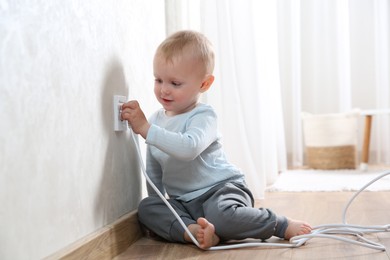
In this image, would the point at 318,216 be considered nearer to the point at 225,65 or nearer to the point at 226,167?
the point at 226,167

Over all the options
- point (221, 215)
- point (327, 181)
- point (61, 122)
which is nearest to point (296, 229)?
point (221, 215)

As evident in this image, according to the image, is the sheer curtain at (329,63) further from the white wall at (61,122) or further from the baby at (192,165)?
the white wall at (61,122)

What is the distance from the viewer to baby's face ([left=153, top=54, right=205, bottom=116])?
1.36 meters

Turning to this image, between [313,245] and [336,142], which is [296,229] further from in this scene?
[336,142]

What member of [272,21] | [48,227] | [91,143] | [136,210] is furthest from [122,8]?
[272,21]

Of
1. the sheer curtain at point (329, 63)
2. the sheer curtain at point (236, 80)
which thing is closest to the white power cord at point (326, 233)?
the sheer curtain at point (236, 80)

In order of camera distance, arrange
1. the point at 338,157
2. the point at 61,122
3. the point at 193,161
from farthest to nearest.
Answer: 1. the point at 338,157
2. the point at 193,161
3. the point at 61,122

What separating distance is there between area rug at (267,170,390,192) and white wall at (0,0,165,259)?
3.67ft

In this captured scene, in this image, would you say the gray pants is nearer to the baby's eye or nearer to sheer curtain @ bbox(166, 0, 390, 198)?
the baby's eye

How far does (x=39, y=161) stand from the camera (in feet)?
2.91

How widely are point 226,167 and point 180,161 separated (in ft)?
0.40

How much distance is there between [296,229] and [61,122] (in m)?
0.64

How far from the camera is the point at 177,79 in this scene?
4.48 feet

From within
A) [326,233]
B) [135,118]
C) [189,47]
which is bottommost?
[326,233]
